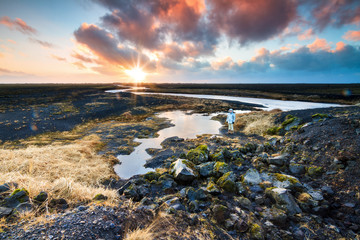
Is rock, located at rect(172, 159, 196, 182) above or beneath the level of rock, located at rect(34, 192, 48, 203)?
beneath

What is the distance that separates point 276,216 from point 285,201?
84 centimetres

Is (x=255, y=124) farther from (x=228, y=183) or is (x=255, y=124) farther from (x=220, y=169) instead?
(x=228, y=183)

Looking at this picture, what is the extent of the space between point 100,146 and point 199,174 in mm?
12974

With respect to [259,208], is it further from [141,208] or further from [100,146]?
[100,146]

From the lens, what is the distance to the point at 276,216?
5.06m

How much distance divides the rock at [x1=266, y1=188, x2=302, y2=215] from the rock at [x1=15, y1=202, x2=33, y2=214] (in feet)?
26.1

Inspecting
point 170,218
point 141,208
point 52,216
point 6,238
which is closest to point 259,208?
point 170,218

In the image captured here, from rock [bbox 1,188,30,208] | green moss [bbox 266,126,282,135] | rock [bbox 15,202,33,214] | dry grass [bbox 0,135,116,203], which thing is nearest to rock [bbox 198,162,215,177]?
dry grass [bbox 0,135,116,203]

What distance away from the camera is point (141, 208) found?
5.31 metres

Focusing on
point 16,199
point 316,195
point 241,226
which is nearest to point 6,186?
point 16,199

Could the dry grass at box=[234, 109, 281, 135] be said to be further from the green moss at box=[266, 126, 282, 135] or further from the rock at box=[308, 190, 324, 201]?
the rock at box=[308, 190, 324, 201]

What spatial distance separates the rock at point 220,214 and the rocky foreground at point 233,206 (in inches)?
1.2

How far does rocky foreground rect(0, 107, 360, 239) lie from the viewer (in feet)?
13.5

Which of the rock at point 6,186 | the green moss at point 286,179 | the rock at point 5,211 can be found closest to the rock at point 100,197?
the rock at point 5,211
